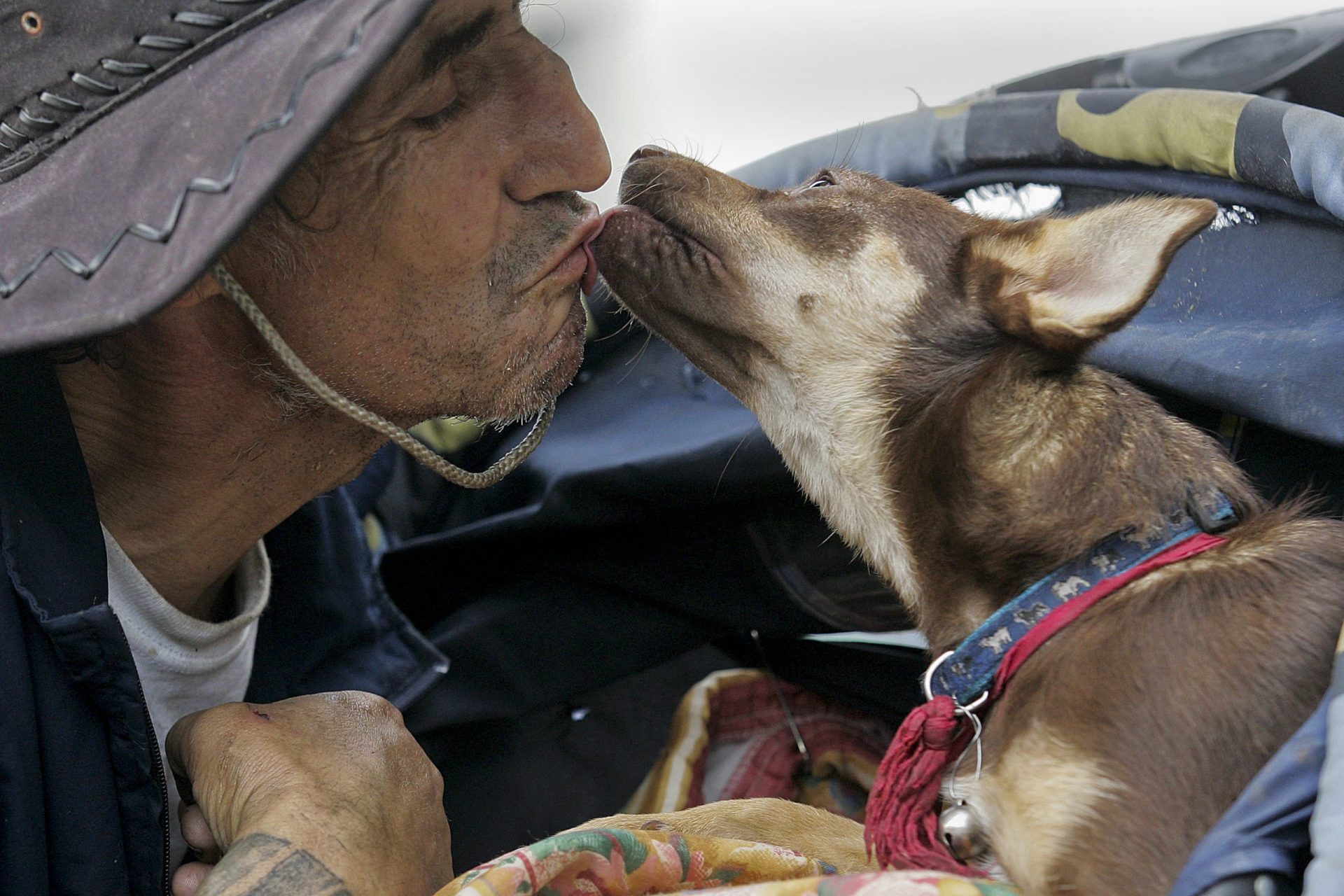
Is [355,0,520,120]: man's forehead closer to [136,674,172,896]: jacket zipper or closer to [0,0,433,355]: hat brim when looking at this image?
[0,0,433,355]: hat brim

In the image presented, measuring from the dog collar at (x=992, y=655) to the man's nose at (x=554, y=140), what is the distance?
0.96 meters

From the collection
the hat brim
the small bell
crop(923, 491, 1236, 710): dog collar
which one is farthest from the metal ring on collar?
the hat brim

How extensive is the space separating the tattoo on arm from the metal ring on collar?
2.91 feet

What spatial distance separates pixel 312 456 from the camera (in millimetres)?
2008

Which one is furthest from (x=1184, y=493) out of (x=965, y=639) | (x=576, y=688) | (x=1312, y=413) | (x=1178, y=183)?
(x=576, y=688)

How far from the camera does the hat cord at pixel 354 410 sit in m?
1.65

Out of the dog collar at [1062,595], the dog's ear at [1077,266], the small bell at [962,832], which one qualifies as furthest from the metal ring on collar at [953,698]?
the dog's ear at [1077,266]

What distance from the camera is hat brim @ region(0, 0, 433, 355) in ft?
3.82

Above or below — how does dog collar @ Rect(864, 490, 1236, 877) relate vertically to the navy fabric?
below

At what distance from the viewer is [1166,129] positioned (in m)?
2.22

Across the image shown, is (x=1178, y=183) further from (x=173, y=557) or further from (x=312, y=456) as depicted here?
(x=173, y=557)

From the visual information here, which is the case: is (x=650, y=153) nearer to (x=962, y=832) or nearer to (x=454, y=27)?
(x=454, y=27)

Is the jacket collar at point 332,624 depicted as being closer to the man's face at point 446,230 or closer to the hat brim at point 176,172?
the man's face at point 446,230

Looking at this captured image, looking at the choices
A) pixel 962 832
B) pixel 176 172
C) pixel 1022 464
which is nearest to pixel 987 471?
pixel 1022 464
